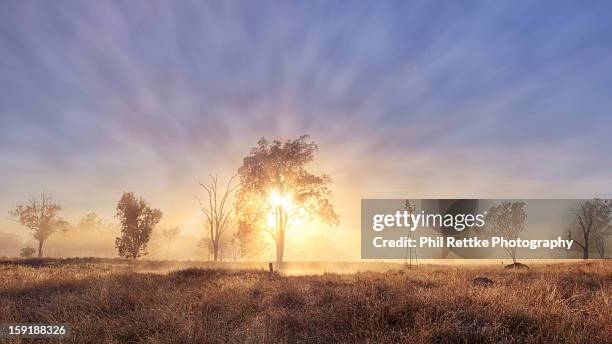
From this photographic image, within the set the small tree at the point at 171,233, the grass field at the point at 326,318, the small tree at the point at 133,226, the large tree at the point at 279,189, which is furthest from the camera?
the small tree at the point at 171,233

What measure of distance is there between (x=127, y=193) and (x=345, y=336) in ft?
211

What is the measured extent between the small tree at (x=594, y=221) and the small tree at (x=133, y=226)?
75240mm

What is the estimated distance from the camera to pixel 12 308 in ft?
29.5

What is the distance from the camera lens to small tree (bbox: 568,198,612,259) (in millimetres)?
64438

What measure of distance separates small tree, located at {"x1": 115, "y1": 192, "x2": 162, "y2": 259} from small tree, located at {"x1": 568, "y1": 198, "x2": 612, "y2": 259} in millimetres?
75240

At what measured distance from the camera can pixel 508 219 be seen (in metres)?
65.7

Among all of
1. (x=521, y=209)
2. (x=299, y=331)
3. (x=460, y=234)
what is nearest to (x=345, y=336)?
(x=299, y=331)

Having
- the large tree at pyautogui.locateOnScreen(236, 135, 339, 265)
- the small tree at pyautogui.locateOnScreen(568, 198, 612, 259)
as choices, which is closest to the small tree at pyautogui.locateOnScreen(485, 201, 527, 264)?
the small tree at pyautogui.locateOnScreen(568, 198, 612, 259)

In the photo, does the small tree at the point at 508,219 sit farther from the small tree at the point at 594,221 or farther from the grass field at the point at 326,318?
the grass field at the point at 326,318

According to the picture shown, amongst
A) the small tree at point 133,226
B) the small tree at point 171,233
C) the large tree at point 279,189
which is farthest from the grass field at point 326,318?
the small tree at point 171,233

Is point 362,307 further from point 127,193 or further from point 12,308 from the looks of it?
point 127,193

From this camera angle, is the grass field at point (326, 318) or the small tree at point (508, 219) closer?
the grass field at point (326, 318)

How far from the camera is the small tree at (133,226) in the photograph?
197ft

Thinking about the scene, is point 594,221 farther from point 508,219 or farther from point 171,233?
point 171,233
